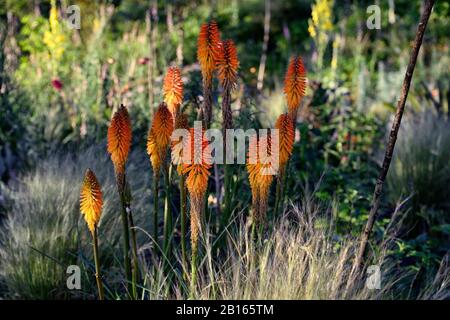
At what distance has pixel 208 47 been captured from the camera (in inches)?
102

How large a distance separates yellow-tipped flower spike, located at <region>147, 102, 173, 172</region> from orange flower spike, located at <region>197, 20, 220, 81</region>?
0.26 metres

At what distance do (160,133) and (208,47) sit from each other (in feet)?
1.30

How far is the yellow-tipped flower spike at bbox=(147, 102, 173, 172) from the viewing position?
242 centimetres

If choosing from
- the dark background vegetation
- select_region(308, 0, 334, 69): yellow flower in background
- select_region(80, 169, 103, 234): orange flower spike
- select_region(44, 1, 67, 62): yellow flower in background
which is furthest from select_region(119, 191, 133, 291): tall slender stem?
Answer: select_region(308, 0, 334, 69): yellow flower in background

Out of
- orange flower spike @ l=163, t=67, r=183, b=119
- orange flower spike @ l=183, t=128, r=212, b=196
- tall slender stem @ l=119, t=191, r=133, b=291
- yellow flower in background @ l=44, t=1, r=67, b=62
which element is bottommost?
tall slender stem @ l=119, t=191, r=133, b=291

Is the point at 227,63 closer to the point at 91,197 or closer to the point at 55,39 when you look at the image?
the point at 91,197

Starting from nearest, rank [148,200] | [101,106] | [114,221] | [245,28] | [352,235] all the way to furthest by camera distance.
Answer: [352,235] < [114,221] < [148,200] < [101,106] < [245,28]

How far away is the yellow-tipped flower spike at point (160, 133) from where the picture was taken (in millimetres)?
2418

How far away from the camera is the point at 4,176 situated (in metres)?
5.30

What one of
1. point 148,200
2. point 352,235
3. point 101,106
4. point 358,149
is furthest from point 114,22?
point 352,235

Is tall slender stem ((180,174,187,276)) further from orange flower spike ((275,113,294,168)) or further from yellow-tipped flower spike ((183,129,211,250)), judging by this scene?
orange flower spike ((275,113,294,168))

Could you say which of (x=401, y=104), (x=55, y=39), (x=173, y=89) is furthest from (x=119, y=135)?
(x=55, y=39)

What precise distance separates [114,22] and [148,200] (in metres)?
9.20
